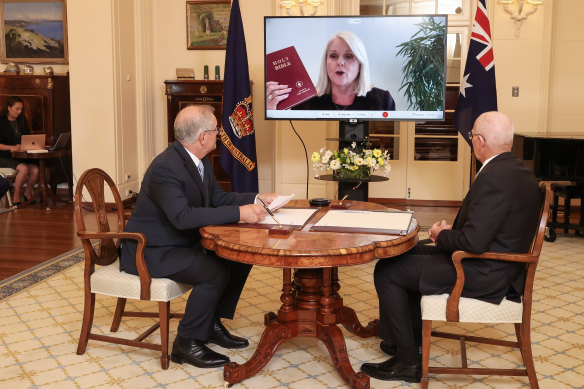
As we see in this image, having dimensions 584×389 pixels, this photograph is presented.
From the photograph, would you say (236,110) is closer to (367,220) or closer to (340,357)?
(367,220)

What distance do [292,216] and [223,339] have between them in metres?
0.82

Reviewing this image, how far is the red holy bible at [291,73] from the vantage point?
6621 millimetres

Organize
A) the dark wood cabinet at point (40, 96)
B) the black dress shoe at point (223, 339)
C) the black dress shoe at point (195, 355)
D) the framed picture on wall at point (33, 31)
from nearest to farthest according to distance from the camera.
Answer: the black dress shoe at point (195, 355) → the black dress shoe at point (223, 339) → the dark wood cabinet at point (40, 96) → the framed picture on wall at point (33, 31)

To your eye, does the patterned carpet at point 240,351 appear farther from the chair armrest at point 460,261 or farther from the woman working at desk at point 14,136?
the woman working at desk at point 14,136

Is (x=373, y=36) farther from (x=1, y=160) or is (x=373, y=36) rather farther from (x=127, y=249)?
(x=1, y=160)

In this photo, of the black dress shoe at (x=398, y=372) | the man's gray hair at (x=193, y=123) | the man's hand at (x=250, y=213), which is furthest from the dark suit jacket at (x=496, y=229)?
the man's gray hair at (x=193, y=123)

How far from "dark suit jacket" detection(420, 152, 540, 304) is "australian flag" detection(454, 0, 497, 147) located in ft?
12.1

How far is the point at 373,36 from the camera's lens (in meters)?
6.52

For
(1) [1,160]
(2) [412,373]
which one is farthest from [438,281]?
(1) [1,160]

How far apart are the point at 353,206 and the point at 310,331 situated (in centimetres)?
88

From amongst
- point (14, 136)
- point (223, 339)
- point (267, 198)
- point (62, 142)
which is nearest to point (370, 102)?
point (267, 198)

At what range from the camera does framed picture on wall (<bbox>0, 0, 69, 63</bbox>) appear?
9102 millimetres

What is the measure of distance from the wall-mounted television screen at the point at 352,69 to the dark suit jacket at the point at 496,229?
11.1 feet

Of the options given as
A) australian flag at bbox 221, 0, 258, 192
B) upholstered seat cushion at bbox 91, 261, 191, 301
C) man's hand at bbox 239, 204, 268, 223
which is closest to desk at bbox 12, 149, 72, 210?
australian flag at bbox 221, 0, 258, 192
